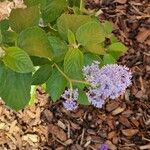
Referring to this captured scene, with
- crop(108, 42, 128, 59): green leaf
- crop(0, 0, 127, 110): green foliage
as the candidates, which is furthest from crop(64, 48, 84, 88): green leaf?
crop(108, 42, 128, 59): green leaf

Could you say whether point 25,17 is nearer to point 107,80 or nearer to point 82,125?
point 107,80

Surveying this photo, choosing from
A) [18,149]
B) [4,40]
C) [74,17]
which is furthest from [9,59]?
[18,149]

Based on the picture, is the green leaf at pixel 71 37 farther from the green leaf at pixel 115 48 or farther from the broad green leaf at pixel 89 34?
the green leaf at pixel 115 48

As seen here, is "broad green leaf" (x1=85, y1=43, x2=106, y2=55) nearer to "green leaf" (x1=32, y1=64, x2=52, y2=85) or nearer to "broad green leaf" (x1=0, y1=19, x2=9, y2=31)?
"green leaf" (x1=32, y1=64, x2=52, y2=85)

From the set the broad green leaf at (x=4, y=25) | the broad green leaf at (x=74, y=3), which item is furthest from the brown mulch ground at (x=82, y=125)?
the broad green leaf at (x=4, y=25)

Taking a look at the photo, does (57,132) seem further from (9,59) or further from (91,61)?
(9,59)

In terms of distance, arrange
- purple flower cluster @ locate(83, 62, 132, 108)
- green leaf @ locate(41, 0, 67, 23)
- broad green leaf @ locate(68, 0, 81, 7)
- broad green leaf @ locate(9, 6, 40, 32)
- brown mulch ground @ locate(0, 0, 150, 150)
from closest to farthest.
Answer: purple flower cluster @ locate(83, 62, 132, 108), broad green leaf @ locate(9, 6, 40, 32), green leaf @ locate(41, 0, 67, 23), broad green leaf @ locate(68, 0, 81, 7), brown mulch ground @ locate(0, 0, 150, 150)
